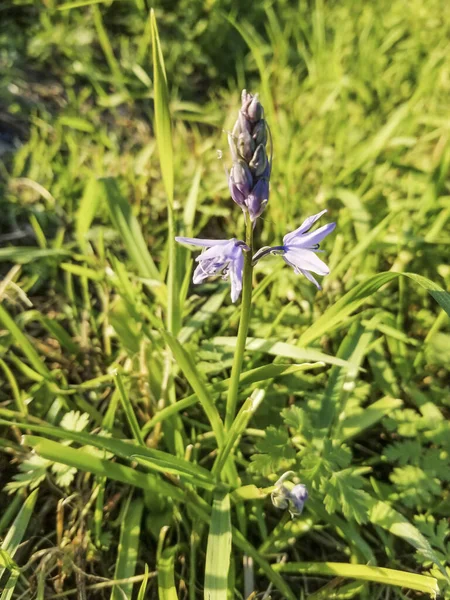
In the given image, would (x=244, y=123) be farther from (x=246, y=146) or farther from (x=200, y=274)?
(x=200, y=274)

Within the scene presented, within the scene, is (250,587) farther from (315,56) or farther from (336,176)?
(315,56)

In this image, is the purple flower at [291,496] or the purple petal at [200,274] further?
the purple flower at [291,496]

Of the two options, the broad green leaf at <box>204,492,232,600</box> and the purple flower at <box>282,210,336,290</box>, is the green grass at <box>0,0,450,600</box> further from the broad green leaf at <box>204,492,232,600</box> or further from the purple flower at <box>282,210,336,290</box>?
the purple flower at <box>282,210,336,290</box>

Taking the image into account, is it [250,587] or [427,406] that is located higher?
[427,406]

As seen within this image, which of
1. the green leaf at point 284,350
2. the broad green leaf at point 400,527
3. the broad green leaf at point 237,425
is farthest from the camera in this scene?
the green leaf at point 284,350

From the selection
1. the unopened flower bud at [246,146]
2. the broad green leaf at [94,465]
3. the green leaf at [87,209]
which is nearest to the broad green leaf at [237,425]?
the broad green leaf at [94,465]

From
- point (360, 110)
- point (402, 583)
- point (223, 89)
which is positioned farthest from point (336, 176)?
point (402, 583)

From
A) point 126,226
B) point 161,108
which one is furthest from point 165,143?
point 126,226

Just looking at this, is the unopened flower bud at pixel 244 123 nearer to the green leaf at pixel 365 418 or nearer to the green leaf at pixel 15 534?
the green leaf at pixel 365 418
